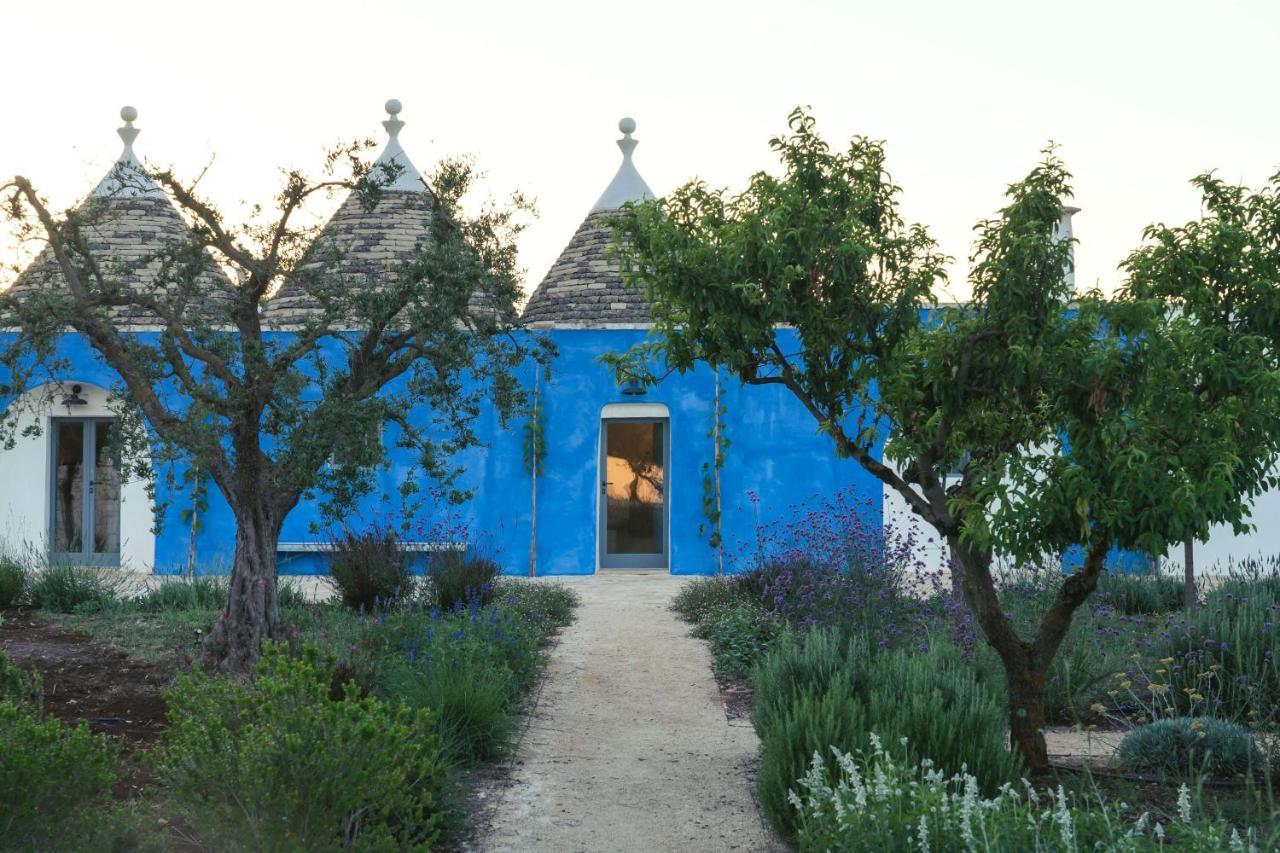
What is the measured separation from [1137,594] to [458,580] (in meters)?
6.68

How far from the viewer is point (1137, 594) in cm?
1177

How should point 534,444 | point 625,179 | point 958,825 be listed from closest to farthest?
point 958,825 → point 534,444 → point 625,179

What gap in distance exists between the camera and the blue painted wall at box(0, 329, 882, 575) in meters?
16.2

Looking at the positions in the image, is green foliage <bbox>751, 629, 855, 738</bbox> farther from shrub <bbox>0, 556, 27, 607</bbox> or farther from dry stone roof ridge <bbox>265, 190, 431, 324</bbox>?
dry stone roof ridge <bbox>265, 190, 431, 324</bbox>

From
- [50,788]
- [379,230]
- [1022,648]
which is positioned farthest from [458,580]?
[379,230]

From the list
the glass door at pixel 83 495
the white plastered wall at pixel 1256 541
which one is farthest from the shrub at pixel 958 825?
the glass door at pixel 83 495

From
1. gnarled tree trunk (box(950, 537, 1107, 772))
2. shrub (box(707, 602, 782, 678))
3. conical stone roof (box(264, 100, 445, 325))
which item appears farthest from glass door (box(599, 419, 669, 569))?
gnarled tree trunk (box(950, 537, 1107, 772))

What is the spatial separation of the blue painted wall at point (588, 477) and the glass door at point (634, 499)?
0.38 meters

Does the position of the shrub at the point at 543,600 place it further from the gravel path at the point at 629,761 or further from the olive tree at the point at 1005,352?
the olive tree at the point at 1005,352

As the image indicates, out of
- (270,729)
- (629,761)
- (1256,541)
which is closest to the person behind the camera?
(270,729)

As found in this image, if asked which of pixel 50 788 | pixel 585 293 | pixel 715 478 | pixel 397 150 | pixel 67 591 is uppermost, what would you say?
pixel 397 150

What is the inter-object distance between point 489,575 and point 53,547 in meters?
8.63

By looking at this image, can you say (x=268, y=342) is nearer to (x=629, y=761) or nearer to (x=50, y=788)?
(x=629, y=761)

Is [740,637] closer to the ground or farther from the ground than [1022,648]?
closer to the ground
